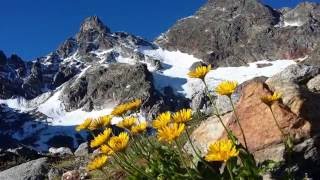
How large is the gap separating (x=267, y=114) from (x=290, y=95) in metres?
0.64

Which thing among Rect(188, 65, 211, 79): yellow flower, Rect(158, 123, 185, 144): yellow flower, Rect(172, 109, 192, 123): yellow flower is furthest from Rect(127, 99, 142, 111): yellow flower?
Rect(158, 123, 185, 144): yellow flower

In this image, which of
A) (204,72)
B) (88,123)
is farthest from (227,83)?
(88,123)

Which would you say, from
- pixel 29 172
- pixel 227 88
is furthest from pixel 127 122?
pixel 29 172

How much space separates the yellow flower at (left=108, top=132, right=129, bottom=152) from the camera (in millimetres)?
6008

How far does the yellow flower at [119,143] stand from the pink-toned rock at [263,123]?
11.5 ft

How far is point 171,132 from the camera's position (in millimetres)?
5422

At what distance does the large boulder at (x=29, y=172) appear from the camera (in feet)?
55.5

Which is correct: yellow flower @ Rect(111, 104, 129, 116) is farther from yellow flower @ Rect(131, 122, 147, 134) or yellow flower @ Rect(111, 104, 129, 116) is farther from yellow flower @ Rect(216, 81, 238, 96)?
yellow flower @ Rect(216, 81, 238, 96)

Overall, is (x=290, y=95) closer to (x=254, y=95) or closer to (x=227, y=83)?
(x=254, y=95)

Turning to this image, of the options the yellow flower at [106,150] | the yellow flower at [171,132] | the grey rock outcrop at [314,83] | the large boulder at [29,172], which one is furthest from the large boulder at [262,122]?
the large boulder at [29,172]

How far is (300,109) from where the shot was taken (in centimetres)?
952

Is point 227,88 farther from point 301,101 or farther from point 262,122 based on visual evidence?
point 301,101

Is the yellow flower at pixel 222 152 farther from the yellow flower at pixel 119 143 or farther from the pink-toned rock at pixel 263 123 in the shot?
the pink-toned rock at pixel 263 123

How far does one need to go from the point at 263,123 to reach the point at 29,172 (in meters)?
9.35
